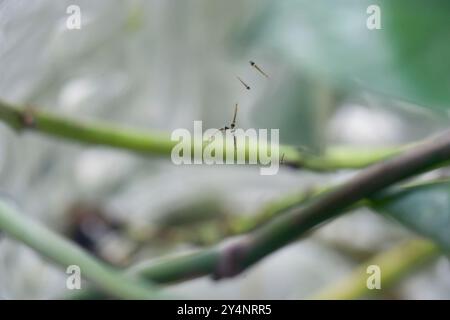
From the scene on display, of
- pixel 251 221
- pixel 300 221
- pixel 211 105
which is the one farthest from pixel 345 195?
pixel 211 105

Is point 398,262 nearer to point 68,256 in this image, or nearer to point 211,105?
point 211,105

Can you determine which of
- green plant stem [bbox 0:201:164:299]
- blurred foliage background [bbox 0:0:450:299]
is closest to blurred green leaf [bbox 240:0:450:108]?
blurred foliage background [bbox 0:0:450:299]

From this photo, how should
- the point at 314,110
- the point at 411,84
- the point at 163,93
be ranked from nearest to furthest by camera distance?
the point at 411,84, the point at 314,110, the point at 163,93

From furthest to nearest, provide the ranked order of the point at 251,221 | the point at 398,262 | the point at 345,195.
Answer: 1. the point at 398,262
2. the point at 251,221
3. the point at 345,195

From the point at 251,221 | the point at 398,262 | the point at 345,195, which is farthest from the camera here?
the point at 398,262

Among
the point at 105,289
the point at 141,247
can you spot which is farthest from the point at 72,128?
the point at 141,247

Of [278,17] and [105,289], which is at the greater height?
[278,17]

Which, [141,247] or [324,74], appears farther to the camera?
[141,247]

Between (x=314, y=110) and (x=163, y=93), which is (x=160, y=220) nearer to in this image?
(x=163, y=93)

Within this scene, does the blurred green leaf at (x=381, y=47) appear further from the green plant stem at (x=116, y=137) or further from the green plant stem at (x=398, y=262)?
the green plant stem at (x=398, y=262)
